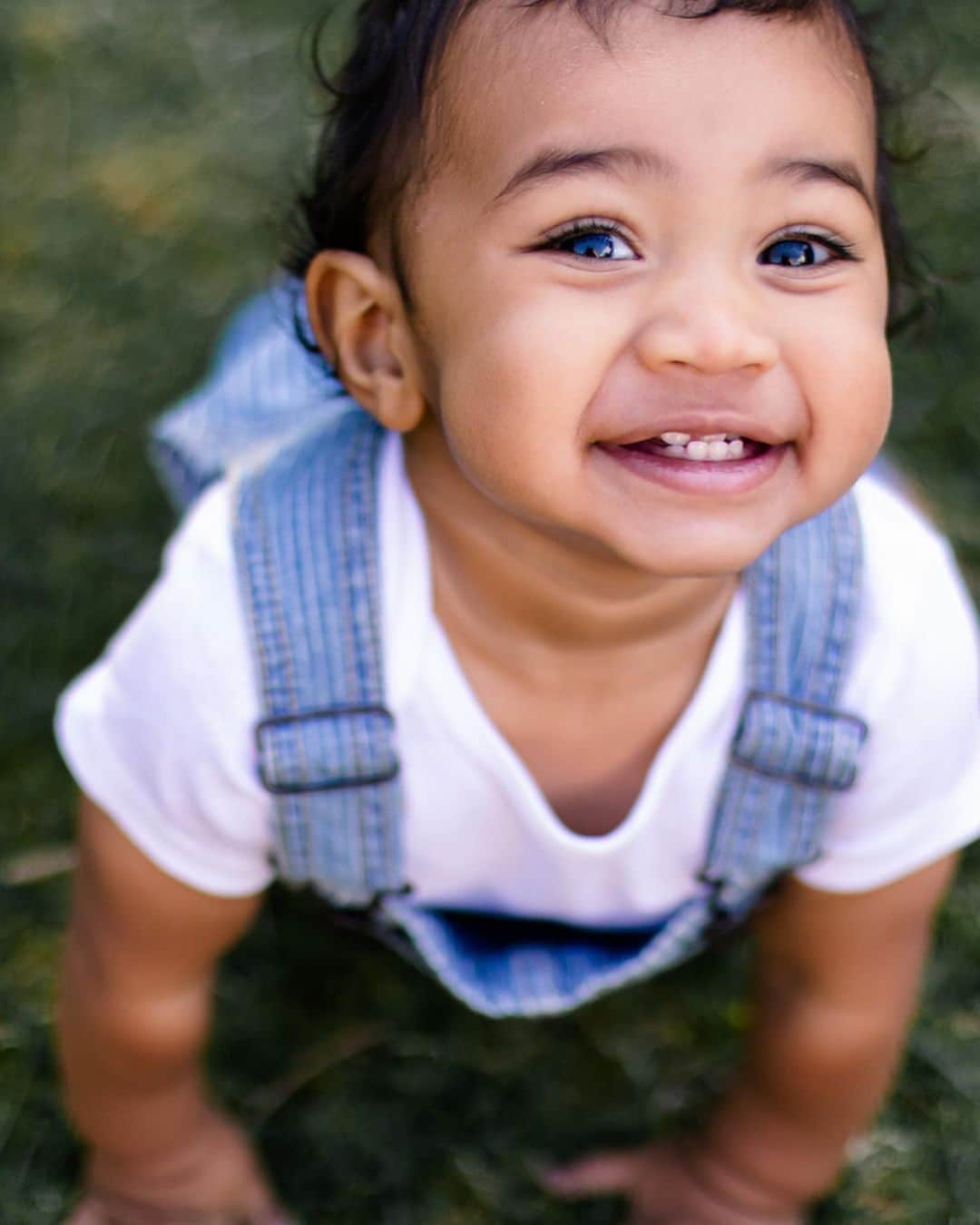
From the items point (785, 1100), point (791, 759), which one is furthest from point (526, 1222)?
point (791, 759)

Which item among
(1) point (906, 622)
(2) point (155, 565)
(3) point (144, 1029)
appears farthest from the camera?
(2) point (155, 565)

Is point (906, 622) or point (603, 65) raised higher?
point (603, 65)

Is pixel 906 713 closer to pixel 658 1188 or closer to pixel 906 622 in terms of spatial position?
pixel 906 622

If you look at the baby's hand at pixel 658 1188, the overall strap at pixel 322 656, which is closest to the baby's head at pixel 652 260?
the overall strap at pixel 322 656

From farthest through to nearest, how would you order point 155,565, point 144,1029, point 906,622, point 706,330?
point 155,565
point 144,1029
point 906,622
point 706,330

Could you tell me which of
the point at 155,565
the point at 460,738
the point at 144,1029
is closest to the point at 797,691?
the point at 460,738

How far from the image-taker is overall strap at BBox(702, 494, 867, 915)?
4.09ft

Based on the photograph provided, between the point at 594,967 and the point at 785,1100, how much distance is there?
0.66 feet

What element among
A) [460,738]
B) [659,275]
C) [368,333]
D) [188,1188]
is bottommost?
[188,1188]

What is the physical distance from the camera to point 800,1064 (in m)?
1.42

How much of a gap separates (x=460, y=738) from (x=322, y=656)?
0.12 meters

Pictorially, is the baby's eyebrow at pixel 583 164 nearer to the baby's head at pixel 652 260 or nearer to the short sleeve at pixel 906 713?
the baby's head at pixel 652 260

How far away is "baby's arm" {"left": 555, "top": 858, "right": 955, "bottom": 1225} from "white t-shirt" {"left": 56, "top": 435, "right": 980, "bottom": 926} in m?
0.06

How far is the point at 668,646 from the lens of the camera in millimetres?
1272
